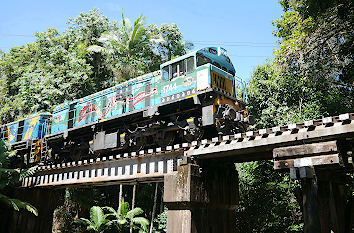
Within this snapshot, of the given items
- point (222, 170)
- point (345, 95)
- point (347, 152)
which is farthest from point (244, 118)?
point (345, 95)

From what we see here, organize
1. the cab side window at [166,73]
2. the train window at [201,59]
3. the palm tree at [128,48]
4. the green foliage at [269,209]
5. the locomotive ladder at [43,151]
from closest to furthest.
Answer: the train window at [201,59], the cab side window at [166,73], the green foliage at [269,209], the locomotive ladder at [43,151], the palm tree at [128,48]

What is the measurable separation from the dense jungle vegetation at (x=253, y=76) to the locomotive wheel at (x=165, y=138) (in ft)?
14.6

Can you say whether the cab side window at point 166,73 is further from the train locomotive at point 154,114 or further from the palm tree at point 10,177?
the palm tree at point 10,177

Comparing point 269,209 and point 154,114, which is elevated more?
point 154,114

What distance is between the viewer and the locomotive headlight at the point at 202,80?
9697 mm

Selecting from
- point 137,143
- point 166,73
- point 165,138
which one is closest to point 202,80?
point 166,73

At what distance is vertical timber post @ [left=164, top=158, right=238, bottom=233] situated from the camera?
7828 mm

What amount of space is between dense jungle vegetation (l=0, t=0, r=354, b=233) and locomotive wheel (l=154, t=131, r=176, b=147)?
4459 millimetres

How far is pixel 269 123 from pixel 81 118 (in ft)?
33.3

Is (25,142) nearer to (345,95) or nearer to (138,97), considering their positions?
(138,97)

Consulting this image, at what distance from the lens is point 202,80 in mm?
9859

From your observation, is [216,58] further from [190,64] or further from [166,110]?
[166,110]

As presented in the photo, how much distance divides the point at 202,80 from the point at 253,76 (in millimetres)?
10236

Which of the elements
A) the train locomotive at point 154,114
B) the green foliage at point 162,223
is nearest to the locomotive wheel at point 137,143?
the train locomotive at point 154,114
